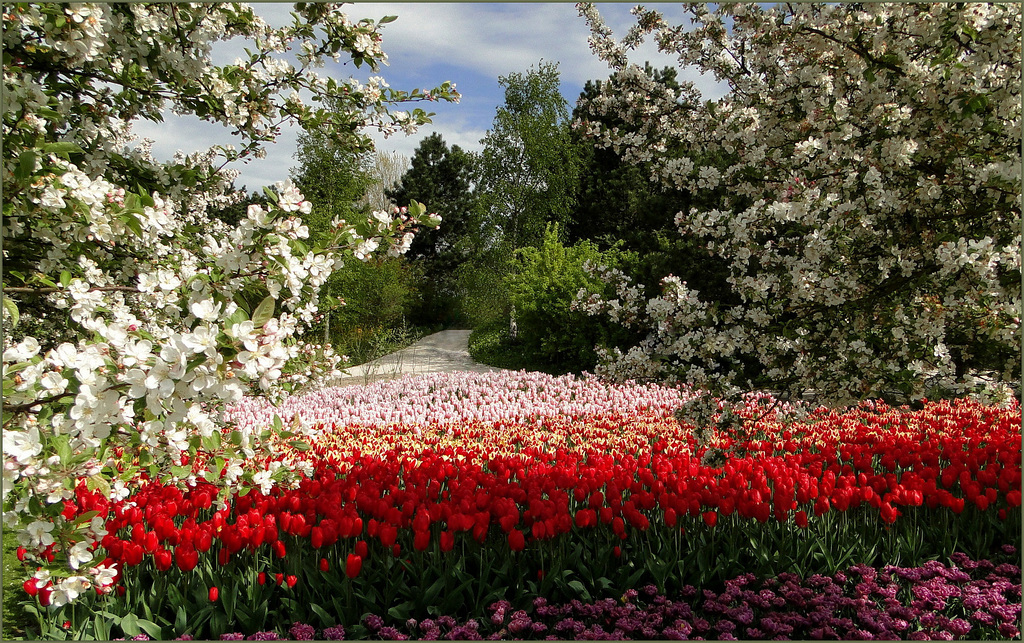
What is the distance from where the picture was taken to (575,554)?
2.83 metres

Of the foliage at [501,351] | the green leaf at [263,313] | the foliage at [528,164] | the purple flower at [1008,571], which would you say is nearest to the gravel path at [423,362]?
the foliage at [501,351]

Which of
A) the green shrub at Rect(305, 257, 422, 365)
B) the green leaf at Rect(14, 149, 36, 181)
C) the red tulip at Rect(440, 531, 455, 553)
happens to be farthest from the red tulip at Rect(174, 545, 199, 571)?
the green shrub at Rect(305, 257, 422, 365)

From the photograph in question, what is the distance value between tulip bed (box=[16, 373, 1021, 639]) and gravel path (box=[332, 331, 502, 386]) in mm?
6621

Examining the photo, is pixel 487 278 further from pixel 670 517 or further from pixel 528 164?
pixel 670 517

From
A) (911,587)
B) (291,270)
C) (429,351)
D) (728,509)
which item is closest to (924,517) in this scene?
(911,587)

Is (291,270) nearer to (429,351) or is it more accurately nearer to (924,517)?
(924,517)

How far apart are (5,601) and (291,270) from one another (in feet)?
7.83

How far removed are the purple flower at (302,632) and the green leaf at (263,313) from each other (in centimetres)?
139

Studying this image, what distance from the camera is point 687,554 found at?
9.57 feet

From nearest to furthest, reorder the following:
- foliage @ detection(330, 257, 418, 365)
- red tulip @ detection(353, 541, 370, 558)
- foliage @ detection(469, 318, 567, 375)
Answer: red tulip @ detection(353, 541, 370, 558)
foliage @ detection(469, 318, 567, 375)
foliage @ detection(330, 257, 418, 365)

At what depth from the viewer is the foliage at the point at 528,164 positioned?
15.0 m

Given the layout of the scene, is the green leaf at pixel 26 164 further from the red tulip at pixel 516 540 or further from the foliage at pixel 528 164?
the foliage at pixel 528 164

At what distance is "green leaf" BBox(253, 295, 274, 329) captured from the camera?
1.70 metres

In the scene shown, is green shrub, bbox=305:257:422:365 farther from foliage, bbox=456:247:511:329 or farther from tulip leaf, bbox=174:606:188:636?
tulip leaf, bbox=174:606:188:636
